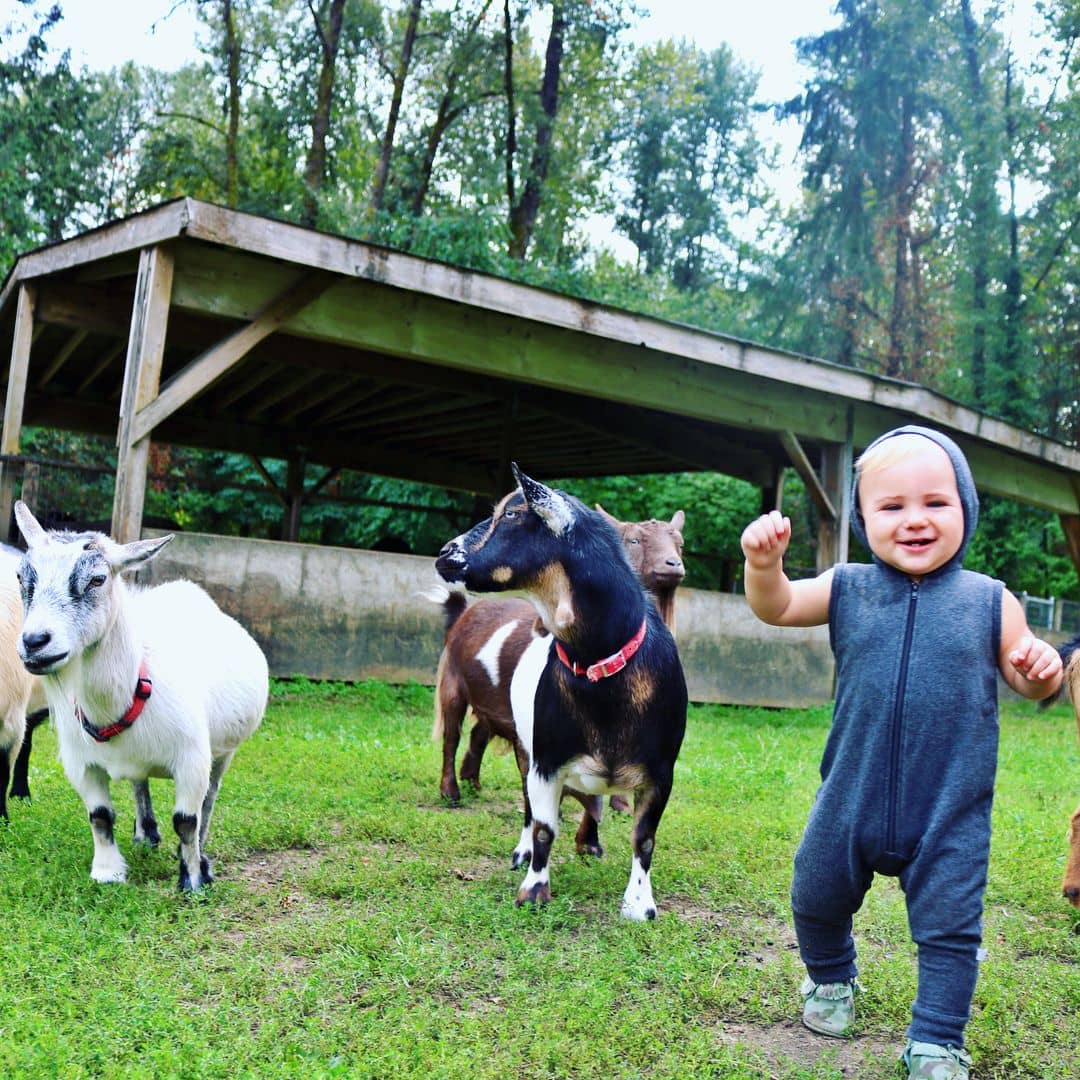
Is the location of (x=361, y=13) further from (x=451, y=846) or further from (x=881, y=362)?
(x=451, y=846)

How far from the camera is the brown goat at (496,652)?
472 centimetres

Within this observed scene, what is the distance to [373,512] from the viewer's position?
2311 cm

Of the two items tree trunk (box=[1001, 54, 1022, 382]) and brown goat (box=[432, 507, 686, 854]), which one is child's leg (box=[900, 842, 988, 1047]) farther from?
tree trunk (box=[1001, 54, 1022, 382])

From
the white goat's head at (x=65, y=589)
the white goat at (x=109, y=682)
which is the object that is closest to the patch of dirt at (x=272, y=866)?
the white goat at (x=109, y=682)

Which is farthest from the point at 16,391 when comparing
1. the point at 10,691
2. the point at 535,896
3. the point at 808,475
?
the point at 808,475

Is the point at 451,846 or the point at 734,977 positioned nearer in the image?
the point at 734,977

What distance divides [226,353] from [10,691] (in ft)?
12.5

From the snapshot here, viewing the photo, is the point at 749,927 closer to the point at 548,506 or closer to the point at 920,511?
the point at 548,506

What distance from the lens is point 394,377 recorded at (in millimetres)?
11062

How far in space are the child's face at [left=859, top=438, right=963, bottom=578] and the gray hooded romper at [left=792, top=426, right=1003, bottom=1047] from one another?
0.05m

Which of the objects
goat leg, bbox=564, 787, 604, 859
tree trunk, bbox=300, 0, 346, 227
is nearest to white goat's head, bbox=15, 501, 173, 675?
goat leg, bbox=564, 787, 604, 859

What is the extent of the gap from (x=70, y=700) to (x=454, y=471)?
1348cm

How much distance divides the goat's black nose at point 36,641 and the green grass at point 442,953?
0.89 metres

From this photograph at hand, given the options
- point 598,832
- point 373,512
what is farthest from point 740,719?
point 373,512
